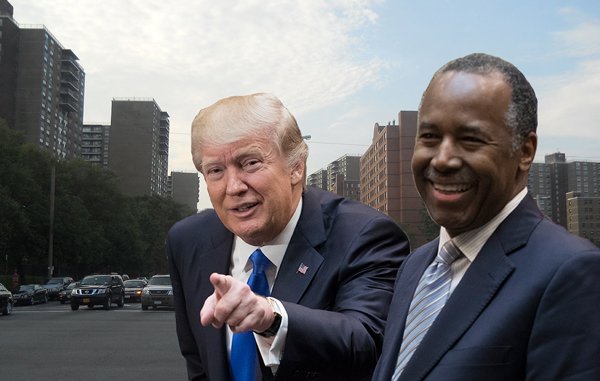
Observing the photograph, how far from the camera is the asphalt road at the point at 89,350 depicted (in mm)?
10078

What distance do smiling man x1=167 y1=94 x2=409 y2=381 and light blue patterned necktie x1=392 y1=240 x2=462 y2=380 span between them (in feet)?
1.24

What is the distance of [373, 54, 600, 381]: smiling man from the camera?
4.20 ft

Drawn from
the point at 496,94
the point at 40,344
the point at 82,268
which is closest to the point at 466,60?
the point at 496,94

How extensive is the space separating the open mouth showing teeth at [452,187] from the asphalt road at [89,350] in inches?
354

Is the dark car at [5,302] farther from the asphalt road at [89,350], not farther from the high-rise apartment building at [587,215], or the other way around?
the high-rise apartment building at [587,215]

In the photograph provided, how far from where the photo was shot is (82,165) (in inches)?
2381

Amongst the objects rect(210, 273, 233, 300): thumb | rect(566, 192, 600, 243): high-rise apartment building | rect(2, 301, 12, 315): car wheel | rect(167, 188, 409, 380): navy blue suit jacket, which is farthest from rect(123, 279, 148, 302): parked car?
rect(566, 192, 600, 243): high-rise apartment building

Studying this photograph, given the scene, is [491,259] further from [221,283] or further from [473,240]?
[221,283]

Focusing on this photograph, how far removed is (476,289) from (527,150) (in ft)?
1.24

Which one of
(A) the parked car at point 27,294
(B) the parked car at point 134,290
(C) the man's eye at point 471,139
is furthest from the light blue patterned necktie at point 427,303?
(B) the parked car at point 134,290

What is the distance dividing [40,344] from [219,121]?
13507 mm

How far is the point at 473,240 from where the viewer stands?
62.7 inches

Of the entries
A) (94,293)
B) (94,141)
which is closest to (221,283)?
(94,293)

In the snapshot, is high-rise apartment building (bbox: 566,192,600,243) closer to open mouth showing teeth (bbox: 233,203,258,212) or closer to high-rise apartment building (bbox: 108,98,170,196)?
high-rise apartment building (bbox: 108,98,170,196)
